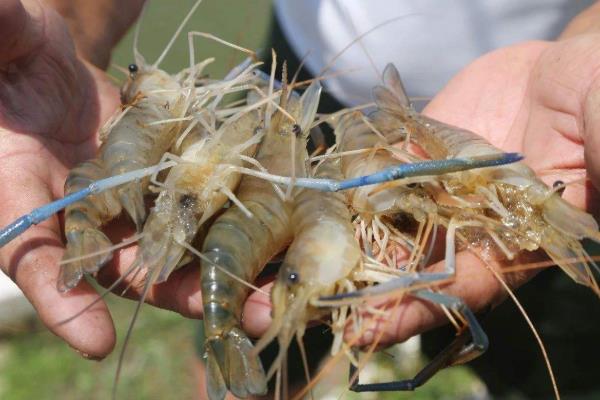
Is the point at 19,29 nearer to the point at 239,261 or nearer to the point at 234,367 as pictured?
the point at 239,261

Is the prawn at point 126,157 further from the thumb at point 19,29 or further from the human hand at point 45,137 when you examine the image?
the thumb at point 19,29

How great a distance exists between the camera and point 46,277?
211 centimetres

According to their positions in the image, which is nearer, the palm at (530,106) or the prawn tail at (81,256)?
the prawn tail at (81,256)

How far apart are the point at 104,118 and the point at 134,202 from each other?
0.79 m

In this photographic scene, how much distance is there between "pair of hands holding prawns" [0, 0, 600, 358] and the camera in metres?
2.10

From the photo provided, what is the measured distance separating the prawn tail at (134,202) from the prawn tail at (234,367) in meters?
0.53

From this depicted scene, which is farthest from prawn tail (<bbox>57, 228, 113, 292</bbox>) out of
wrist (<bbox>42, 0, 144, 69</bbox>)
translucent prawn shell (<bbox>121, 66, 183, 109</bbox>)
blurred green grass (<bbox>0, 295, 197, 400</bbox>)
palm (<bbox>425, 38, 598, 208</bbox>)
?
blurred green grass (<bbox>0, 295, 197, 400</bbox>)

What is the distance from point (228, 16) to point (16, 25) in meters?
2.95

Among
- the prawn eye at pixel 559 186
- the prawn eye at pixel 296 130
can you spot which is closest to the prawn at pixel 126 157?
the prawn eye at pixel 296 130

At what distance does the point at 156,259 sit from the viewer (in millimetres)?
2189

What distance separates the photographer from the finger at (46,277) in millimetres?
2031

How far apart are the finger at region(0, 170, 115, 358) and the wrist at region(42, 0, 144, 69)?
123 cm

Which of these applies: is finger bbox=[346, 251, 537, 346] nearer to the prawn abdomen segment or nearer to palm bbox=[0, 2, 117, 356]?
the prawn abdomen segment

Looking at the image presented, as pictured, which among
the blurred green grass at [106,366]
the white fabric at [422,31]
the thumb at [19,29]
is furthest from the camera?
the blurred green grass at [106,366]
